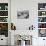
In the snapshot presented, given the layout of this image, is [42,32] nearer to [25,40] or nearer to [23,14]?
[25,40]

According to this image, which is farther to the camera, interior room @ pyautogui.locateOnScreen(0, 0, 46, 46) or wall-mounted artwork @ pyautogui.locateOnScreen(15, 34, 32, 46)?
interior room @ pyautogui.locateOnScreen(0, 0, 46, 46)

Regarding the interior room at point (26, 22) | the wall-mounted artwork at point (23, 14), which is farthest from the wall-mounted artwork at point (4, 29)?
the wall-mounted artwork at point (23, 14)

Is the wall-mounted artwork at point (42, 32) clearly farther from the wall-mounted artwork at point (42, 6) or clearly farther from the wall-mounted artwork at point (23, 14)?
the wall-mounted artwork at point (42, 6)

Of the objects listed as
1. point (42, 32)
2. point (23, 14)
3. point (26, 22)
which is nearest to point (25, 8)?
point (23, 14)

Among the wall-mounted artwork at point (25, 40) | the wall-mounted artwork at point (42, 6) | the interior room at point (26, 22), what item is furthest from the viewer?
the wall-mounted artwork at point (42, 6)

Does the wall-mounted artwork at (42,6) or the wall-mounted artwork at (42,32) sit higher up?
the wall-mounted artwork at (42,6)

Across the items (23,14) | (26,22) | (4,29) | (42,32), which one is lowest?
(42,32)

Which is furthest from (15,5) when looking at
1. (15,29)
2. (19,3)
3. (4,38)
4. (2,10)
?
(4,38)

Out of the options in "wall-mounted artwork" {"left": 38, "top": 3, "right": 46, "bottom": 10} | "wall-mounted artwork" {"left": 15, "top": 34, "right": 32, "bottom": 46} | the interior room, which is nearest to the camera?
"wall-mounted artwork" {"left": 15, "top": 34, "right": 32, "bottom": 46}

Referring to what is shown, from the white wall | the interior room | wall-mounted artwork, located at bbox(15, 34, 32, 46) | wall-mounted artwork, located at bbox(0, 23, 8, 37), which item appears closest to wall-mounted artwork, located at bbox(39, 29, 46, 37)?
the interior room

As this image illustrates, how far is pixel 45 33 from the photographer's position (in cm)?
642

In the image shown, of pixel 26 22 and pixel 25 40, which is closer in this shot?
pixel 25 40

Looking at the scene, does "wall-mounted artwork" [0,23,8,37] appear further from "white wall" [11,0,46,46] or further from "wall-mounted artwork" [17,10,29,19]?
"wall-mounted artwork" [17,10,29,19]

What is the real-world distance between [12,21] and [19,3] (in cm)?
97
